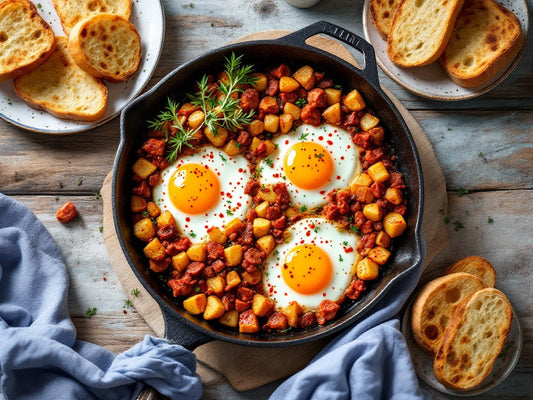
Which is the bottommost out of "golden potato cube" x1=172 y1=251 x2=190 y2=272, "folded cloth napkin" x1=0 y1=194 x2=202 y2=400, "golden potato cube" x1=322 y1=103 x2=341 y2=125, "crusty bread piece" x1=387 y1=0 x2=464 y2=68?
"folded cloth napkin" x1=0 y1=194 x2=202 y2=400

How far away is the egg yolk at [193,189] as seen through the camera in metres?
4.50

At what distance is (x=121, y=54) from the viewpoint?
4.75 metres

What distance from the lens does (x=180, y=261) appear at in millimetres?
4504

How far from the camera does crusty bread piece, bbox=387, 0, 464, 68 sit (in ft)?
15.3

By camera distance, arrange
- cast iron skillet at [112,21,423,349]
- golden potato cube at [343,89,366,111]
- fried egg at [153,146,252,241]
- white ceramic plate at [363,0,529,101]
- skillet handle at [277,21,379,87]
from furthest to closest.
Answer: white ceramic plate at [363,0,529,101]
golden potato cube at [343,89,366,111]
fried egg at [153,146,252,241]
skillet handle at [277,21,379,87]
cast iron skillet at [112,21,423,349]

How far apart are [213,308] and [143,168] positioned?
4.01 ft

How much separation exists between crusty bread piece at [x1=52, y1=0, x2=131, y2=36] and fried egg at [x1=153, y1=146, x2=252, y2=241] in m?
1.40

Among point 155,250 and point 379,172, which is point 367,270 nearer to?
point 379,172

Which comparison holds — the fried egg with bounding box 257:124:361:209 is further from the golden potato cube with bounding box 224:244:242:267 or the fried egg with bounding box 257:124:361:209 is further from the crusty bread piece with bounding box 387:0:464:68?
the crusty bread piece with bounding box 387:0:464:68

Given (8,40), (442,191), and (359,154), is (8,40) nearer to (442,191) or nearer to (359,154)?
(359,154)

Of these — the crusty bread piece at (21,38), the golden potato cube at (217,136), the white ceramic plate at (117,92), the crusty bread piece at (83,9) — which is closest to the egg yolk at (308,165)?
the golden potato cube at (217,136)

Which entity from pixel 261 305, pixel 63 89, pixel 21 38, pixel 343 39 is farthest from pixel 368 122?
pixel 21 38

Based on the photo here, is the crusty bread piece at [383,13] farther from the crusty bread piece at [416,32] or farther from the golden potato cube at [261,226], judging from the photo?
the golden potato cube at [261,226]

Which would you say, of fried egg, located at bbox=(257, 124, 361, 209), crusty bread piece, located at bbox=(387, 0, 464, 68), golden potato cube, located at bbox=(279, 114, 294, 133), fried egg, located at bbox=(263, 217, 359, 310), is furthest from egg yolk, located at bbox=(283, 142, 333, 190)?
crusty bread piece, located at bbox=(387, 0, 464, 68)
